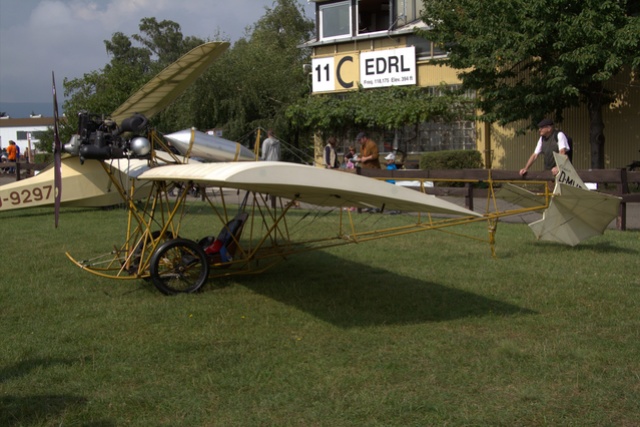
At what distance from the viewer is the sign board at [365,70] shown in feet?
86.0

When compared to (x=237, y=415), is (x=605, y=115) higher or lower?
higher

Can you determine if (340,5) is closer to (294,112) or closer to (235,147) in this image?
(294,112)

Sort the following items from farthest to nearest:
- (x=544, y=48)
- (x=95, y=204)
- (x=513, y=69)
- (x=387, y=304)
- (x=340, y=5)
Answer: (x=340, y=5), (x=513, y=69), (x=544, y=48), (x=95, y=204), (x=387, y=304)

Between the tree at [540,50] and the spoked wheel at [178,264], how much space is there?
14260 mm

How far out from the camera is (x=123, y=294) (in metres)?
7.57

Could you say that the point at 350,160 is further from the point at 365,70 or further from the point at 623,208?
the point at 365,70

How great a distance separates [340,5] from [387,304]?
2307 cm

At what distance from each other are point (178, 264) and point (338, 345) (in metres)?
2.68

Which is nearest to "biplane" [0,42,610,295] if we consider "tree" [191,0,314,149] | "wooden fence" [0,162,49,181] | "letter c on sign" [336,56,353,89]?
"wooden fence" [0,162,49,181]

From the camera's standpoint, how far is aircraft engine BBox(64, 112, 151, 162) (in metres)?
7.98

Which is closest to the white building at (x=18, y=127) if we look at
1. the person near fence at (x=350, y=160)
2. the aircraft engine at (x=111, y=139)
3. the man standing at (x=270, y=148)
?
the person near fence at (x=350, y=160)

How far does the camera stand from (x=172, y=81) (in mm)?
9758

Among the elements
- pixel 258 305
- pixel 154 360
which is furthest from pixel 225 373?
pixel 258 305

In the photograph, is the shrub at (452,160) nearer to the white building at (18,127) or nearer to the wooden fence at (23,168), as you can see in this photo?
the wooden fence at (23,168)
